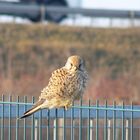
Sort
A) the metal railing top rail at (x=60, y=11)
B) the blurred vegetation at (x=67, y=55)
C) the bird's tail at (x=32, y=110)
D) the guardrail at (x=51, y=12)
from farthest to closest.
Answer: the guardrail at (x=51, y=12) < the metal railing top rail at (x=60, y=11) < the blurred vegetation at (x=67, y=55) < the bird's tail at (x=32, y=110)

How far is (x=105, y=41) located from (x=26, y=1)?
7.35m

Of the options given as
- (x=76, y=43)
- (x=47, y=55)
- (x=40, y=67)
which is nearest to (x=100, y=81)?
(x=40, y=67)

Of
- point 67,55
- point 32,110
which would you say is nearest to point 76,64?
point 32,110

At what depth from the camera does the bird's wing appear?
13438 mm

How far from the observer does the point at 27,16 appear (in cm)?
4622

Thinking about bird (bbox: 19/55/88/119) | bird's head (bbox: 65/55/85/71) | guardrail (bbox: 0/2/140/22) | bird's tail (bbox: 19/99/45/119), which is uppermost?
guardrail (bbox: 0/2/140/22)

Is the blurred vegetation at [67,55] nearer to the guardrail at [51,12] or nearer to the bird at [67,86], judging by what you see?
the guardrail at [51,12]

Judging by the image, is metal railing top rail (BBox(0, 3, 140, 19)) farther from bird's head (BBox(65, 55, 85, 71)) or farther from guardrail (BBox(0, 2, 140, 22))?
bird's head (BBox(65, 55, 85, 71))

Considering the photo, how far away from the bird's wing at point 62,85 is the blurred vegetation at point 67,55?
12.1 m

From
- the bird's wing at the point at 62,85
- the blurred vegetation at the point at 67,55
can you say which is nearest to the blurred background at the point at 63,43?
the blurred vegetation at the point at 67,55

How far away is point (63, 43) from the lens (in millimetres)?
41938

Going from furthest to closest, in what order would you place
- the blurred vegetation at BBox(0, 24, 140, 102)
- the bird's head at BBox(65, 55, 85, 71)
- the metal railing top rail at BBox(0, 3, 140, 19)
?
1. the metal railing top rail at BBox(0, 3, 140, 19)
2. the blurred vegetation at BBox(0, 24, 140, 102)
3. the bird's head at BBox(65, 55, 85, 71)

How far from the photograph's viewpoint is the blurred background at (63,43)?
1271 inches

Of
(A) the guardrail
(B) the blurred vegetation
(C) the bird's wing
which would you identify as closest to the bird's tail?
(C) the bird's wing
